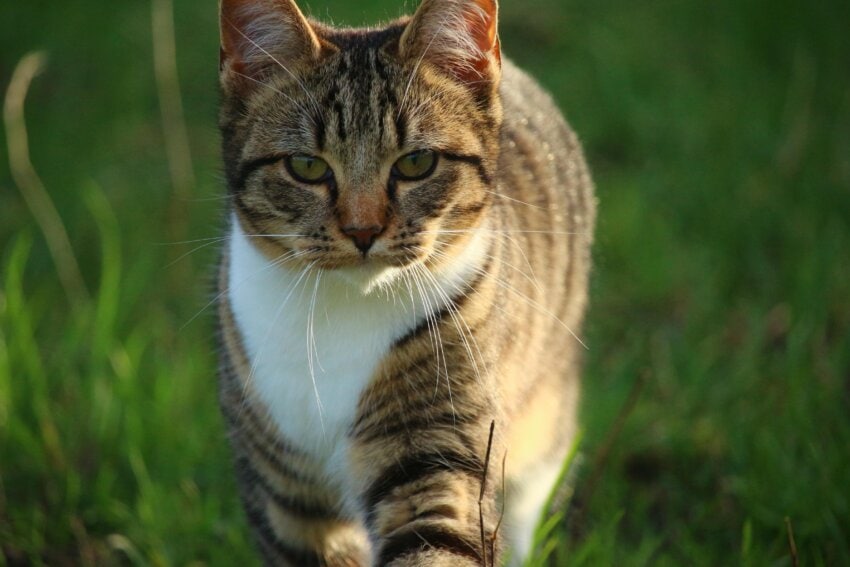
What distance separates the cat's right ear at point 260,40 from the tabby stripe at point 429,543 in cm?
101

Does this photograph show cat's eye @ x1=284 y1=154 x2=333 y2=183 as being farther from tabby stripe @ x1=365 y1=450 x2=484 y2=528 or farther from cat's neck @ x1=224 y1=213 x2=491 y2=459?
tabby stripe @ x1=365 y1=450 x2=484 y2=528

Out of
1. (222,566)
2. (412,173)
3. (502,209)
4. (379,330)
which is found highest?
(412,173)

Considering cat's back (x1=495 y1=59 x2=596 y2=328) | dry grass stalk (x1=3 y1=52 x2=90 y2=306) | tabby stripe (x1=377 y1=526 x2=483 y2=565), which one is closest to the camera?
tabby stripe (x1=377 y1=526 x2=483 y2=565)

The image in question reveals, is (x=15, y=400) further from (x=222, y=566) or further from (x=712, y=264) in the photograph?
(x=712, y=264)

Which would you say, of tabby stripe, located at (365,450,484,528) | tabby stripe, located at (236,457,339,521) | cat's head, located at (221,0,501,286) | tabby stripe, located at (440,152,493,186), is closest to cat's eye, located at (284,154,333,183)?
cat's head, located at (221,0,501,286)

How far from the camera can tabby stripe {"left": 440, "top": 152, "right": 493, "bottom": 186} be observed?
2322mm

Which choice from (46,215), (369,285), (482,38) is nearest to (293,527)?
(369,285)

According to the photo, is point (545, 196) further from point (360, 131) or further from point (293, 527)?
point (293, 527)

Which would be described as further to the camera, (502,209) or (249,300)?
(502,209)

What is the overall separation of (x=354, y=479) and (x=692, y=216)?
244 centimetres

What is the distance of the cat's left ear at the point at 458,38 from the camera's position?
2.31 m

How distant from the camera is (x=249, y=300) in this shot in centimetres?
243

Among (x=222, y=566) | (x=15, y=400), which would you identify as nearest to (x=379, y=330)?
(x=222, y=566)

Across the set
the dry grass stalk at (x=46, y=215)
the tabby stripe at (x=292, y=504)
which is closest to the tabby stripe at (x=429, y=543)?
the tabby stripe at (x=292, y=504)
